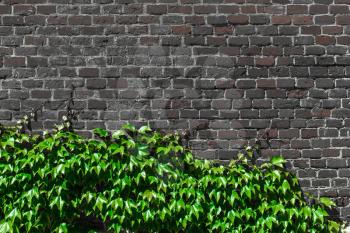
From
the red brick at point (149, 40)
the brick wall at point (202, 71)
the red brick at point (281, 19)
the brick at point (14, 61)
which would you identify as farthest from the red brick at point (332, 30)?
the brick at point (14, 61)

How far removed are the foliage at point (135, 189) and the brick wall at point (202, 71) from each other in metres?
0.18

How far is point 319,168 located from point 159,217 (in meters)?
1.58

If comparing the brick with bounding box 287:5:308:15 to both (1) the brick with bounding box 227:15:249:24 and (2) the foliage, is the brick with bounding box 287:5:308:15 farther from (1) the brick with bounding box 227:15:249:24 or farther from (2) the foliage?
(2) the foliage

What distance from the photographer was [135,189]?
4.48 metres

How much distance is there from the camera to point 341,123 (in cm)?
472

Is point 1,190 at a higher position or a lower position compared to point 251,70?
lower

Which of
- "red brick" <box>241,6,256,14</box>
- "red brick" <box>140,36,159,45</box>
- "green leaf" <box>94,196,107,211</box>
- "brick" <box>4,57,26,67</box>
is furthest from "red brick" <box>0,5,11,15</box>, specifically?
"red brick" <box>241,6,256,14</box>

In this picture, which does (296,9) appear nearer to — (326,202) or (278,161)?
(278,161)

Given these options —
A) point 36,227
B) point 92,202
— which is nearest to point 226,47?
point 92,202

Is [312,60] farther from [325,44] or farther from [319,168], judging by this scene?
[319,168]

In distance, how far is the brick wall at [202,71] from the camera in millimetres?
4617

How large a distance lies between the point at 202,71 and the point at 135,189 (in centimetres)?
125

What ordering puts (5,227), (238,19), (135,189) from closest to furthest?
(5,227) → (135,189) → (238,19)

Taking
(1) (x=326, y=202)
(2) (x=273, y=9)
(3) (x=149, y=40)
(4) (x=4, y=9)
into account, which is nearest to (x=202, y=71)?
(3) (x=149, y=40)
